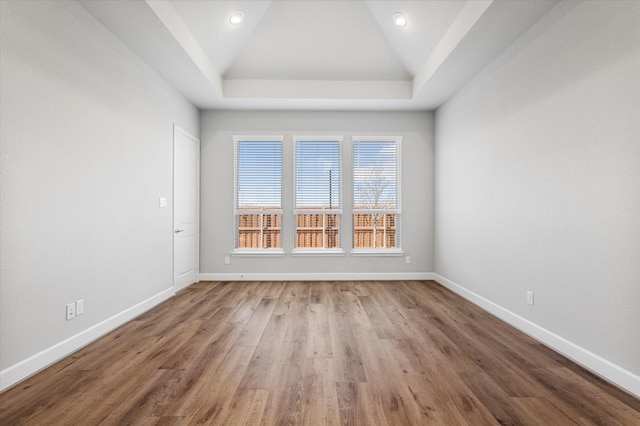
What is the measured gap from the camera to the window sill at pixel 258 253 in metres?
5.32

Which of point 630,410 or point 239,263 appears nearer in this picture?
point 630,410

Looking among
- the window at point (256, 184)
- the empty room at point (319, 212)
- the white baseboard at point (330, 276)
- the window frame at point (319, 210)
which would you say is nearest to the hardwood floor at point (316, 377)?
the empty room at point (319, 212)

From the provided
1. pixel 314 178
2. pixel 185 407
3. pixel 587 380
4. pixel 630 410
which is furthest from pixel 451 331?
pixel 314 178

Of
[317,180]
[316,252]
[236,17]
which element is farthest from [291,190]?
[236,17]

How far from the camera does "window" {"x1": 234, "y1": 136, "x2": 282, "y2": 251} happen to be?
5402 mm

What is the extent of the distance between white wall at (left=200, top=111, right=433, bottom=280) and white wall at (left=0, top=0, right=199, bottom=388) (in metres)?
1.51

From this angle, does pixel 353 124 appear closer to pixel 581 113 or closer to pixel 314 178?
pixel 314 178

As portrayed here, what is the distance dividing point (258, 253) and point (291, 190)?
1.20 m

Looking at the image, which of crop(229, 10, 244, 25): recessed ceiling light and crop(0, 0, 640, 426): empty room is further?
crop(229, 10, 244, 25): recessed ceiling light

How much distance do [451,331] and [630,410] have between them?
4.32 feet

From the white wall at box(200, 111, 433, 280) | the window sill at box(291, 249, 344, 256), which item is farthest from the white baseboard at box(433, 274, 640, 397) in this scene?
the window sill at box(291, 249, 344, 256)

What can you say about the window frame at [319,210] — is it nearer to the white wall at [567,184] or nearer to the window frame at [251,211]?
the window frame at [251,211]

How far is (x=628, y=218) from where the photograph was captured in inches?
80.6

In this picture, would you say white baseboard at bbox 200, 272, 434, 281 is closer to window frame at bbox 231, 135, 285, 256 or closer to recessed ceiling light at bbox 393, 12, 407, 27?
window frame at bbox 231, 135, 285, 256
